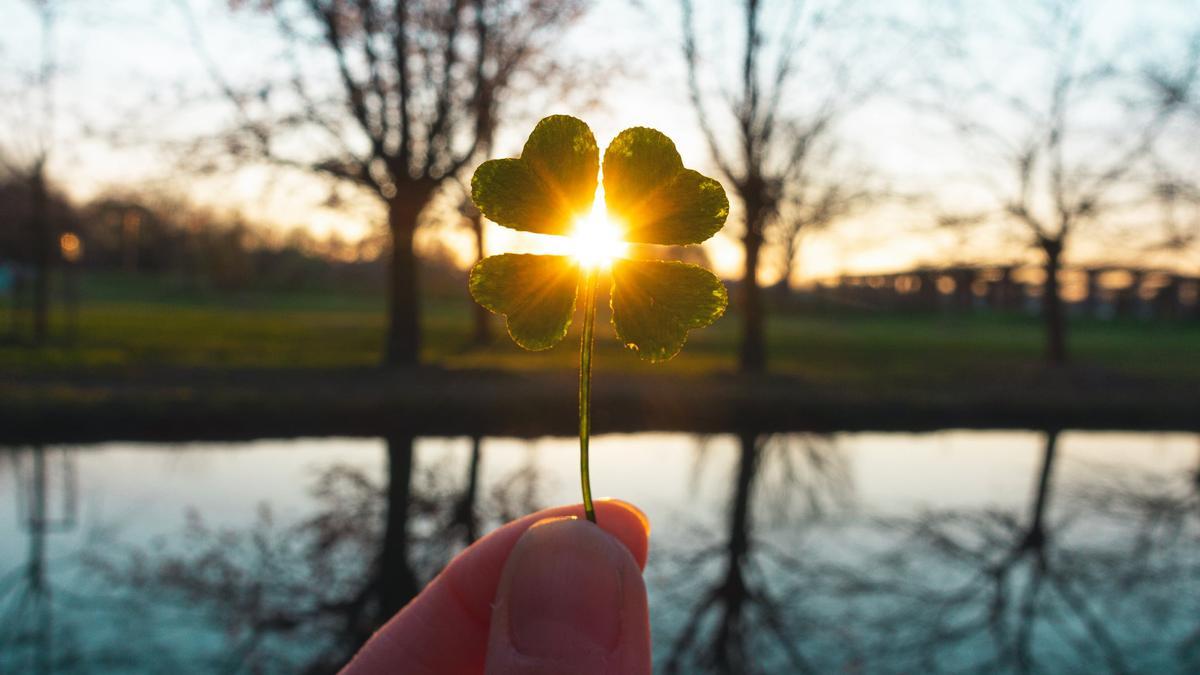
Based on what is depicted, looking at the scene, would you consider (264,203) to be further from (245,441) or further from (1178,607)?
(1178,607)

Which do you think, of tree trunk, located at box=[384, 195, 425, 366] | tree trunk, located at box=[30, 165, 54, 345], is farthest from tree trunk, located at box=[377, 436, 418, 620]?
tree trunk, located at box=[30, 165, 54, 345]

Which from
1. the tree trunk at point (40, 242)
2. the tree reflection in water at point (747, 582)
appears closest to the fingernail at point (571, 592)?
the tree reflection in water at point (747, 582)

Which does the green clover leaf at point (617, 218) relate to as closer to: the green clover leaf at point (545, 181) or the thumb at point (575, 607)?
the green clover leaf at point (545, 181)

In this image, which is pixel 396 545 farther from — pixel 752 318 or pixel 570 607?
pixel 752 318

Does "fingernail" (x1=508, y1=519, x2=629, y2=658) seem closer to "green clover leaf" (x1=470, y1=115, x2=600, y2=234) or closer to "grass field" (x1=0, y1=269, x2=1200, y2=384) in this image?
"green clover leaf" (x1=470, y1=115, x2=600, y2=234)

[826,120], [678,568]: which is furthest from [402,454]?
[826,120]

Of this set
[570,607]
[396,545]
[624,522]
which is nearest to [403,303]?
[396,545]
